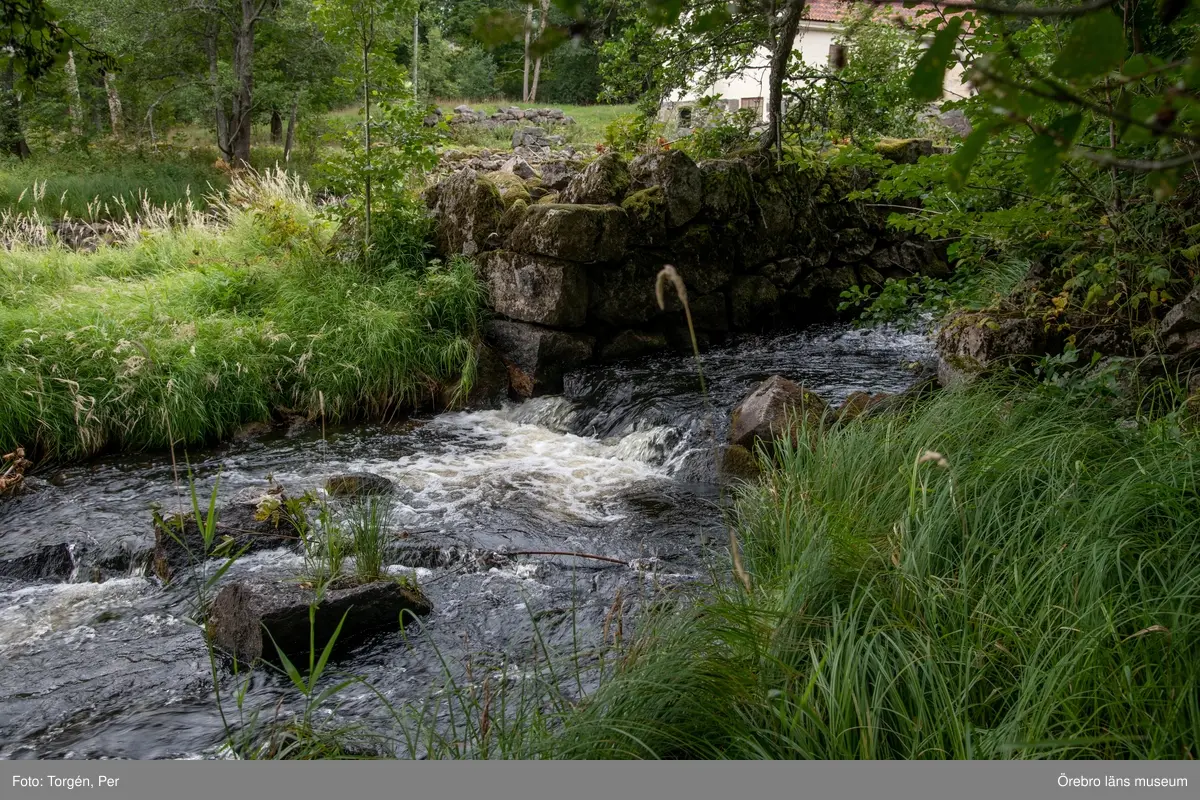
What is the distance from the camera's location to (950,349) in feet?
18.4

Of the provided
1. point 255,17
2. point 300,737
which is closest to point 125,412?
point 300,737

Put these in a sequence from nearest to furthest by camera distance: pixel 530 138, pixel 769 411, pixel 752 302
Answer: pixel 769 411
pixel 752 302
pixel 530 138

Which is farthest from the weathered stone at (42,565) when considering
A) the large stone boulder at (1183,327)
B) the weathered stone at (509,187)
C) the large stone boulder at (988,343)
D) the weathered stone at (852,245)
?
the weathered stone at (852,245)

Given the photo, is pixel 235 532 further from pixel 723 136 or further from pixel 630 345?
pixel 723 136

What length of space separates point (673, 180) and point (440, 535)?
5.22 meters

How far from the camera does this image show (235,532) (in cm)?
458

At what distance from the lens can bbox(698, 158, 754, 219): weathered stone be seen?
9.03 metres

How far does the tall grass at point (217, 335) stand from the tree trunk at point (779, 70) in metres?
3.58

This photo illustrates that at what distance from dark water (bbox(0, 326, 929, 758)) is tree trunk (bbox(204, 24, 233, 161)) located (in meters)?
13.4

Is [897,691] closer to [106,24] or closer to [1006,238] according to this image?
[1006,238]

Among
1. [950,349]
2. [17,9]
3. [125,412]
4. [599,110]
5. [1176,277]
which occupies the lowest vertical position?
[125,412]

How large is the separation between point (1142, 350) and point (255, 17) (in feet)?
56.7

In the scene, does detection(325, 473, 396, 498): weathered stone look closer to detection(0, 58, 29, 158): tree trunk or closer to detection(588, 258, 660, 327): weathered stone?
detection(588, 258, 660, 327): weathered stone

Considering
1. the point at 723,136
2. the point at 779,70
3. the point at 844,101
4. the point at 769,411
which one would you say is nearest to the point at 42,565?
the point at 769,411
